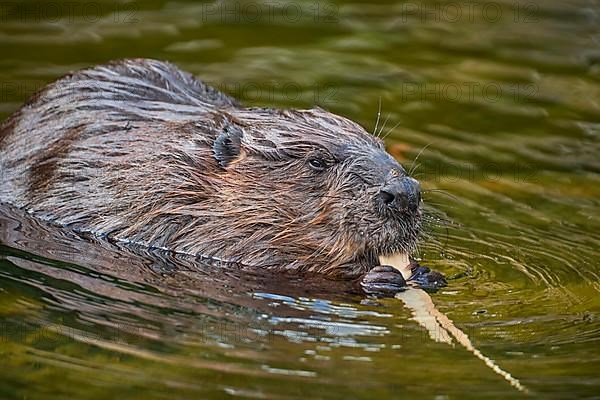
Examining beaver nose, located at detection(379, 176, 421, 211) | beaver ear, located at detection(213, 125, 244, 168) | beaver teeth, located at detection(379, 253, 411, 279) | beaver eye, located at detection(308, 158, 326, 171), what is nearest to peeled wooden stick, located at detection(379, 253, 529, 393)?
beaver teeth, located at detection(379, 253, 411, 279)

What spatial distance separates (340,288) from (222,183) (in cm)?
70

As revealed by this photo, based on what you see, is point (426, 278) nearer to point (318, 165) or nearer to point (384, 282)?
point (384, 282)

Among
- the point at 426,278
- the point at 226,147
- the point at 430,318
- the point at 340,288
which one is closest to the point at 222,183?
the point at 226,147

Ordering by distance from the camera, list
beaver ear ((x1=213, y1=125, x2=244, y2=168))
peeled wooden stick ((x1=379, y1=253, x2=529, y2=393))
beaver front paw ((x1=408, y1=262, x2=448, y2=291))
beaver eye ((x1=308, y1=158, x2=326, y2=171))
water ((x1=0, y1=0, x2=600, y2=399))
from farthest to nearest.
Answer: beaver ear ((x1=213, y1=125, x2=244, y2=168))
beaver eye ((x1=308, y1=158, x2=326, y2=171))
beaver front paw ((x1=408, y1=262, x2=448, y2=291))
peeled wooden stick ((x1=379, y1=253, x2=529, y2=393))
water ((x1=0, y1=0, x2=600, y2=399))

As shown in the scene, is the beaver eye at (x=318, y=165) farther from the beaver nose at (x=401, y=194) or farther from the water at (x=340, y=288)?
the water at (x=340, y=288)

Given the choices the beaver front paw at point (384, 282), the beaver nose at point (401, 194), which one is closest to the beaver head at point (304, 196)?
the beaver nose at point (401, 194)

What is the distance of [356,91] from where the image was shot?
26.9 feet

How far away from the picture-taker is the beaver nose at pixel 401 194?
5098 millimetres

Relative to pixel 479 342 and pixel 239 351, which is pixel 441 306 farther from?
pixel 239 351

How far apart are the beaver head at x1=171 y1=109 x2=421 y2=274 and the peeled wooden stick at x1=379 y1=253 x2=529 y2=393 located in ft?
0.20

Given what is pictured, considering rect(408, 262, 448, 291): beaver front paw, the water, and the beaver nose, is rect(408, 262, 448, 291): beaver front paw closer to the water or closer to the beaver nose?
the water

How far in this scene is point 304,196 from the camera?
212 inches

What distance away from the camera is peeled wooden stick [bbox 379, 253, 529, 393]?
14.6 feet

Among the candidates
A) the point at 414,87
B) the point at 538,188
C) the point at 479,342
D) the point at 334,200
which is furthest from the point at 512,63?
the point at 479,342
